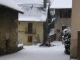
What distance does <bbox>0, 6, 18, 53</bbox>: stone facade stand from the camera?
19891 mm

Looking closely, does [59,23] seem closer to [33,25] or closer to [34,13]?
[33,25]

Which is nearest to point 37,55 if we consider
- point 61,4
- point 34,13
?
point 61,4

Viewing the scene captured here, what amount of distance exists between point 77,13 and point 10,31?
806 centimetres

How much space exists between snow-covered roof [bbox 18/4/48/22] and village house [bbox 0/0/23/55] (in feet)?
56.9

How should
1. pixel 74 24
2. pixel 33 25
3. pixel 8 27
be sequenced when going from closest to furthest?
pixel 74 24
pixel 8 27
pixel 33 25

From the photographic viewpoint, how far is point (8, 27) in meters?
21.0

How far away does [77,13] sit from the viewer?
1538cm

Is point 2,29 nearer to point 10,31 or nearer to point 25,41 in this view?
point 10,31

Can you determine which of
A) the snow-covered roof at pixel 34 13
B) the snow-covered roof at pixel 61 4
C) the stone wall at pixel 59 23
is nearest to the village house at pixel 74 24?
the snow-covered roof at pixel 61 4

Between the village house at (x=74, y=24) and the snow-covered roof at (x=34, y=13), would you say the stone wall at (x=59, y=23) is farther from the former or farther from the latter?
the village house at (x=74, y=24)

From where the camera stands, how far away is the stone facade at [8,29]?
783 inches

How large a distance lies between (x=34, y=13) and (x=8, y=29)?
71.9ft

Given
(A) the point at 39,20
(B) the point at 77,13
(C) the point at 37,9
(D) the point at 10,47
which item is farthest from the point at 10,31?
(C) the point at 37,9

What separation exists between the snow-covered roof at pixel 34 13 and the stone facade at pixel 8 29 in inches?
681
